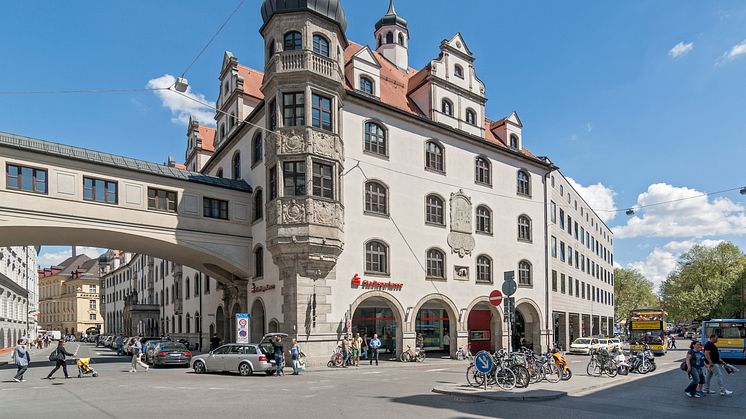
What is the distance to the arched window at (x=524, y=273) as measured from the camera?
134 feet

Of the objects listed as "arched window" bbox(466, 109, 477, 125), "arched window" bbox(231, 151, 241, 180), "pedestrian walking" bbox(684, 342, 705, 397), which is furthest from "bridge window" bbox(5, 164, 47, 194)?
"pedestrian walking" bbox(684, 342, 705, 397)

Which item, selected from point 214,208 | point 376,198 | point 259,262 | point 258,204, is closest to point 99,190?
point 214,208

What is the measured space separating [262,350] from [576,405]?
14.0 metres

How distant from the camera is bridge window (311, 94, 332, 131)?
29.7 m

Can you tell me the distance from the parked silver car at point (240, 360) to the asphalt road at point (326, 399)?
1286mm

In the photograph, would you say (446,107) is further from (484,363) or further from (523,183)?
(484,363)

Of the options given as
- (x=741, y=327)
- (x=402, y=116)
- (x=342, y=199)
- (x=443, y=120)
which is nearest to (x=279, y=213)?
(x=342, y=199)

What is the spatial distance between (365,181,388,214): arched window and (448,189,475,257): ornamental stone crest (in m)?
5.57

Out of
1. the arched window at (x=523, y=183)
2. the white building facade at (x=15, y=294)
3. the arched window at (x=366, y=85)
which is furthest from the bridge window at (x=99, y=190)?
the white building facade at (x=15, y=294)

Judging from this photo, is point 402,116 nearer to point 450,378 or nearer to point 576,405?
point 450,378

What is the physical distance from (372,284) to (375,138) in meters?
8.53

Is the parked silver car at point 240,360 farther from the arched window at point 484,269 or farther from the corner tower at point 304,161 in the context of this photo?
the arched window at point 484,269

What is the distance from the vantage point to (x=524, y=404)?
14891 mm

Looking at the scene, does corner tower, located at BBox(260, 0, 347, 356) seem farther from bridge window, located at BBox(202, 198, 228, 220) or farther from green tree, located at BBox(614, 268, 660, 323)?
green tree, located at BBox(614, 268, 660, 323)
